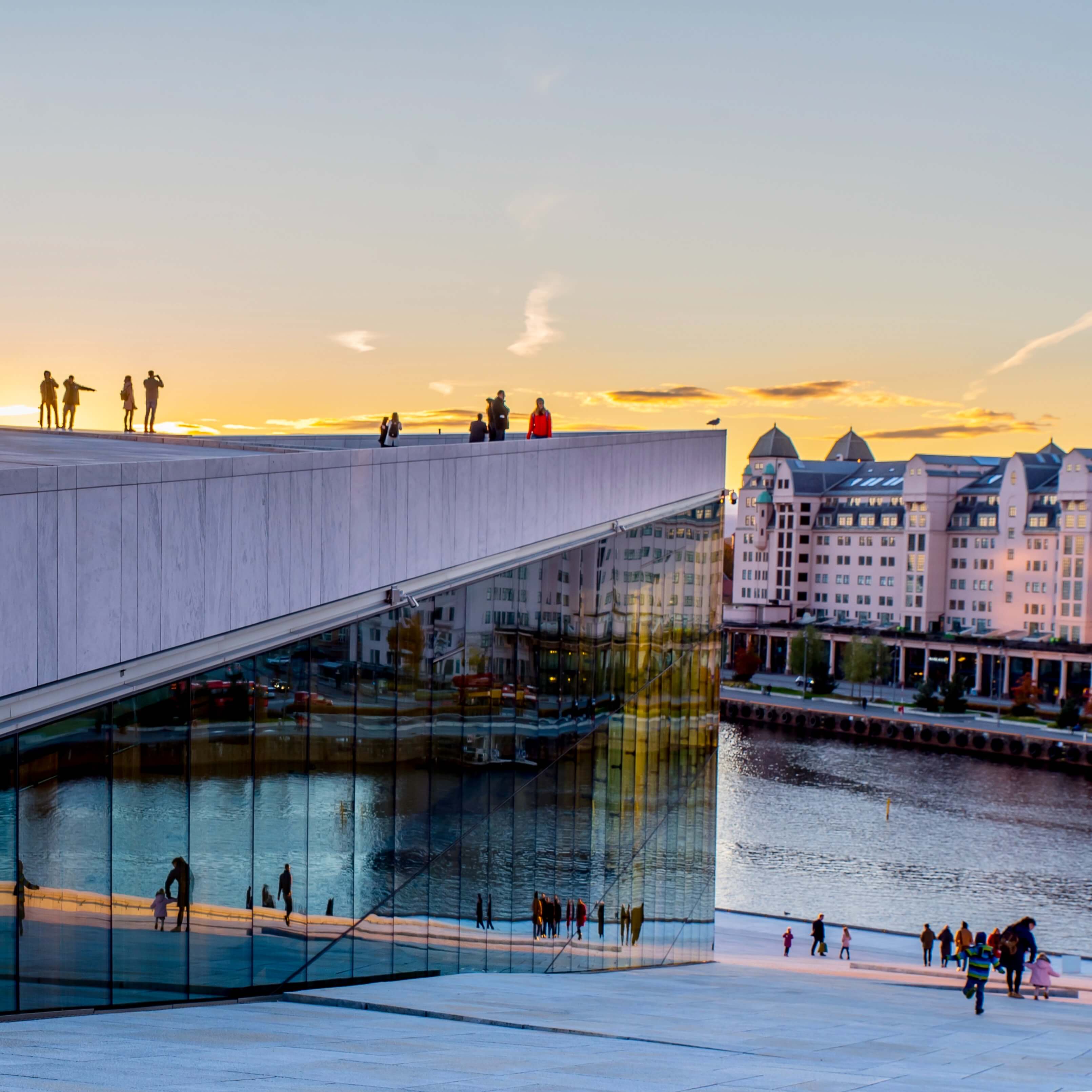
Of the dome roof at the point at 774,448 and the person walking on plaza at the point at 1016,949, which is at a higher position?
the dome roof at the point at 774,448

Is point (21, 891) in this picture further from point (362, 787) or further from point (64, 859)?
point (362, 787)

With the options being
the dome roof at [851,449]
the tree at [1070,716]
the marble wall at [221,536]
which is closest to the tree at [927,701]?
the tree at [1070,716]

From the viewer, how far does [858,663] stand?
9588 centimetres

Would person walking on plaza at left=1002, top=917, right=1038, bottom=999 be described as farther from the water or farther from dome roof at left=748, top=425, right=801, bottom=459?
dome roof at left=748, top=425, right=801, bottom=459

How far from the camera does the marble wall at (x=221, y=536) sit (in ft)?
21.5

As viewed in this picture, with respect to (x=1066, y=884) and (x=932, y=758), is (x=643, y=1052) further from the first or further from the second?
(x=932, y=758)

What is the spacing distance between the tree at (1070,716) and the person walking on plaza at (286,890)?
72677mm

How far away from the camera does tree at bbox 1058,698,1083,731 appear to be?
75062 mm

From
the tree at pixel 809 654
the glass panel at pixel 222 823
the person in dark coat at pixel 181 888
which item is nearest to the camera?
the person in dark coat at pixel 181 888

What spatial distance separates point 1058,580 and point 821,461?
30.3 meters

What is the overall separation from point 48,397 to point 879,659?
283 feet

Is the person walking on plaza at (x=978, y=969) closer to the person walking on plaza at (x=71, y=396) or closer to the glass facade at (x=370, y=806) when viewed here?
the glass facade at (x=370, y=806)

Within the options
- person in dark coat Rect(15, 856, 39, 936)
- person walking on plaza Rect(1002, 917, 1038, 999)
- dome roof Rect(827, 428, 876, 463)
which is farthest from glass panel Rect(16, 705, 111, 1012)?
dome roof Rect(827, 428, 876, 463)

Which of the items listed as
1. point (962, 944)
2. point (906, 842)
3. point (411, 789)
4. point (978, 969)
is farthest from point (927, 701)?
point (411, 789)
